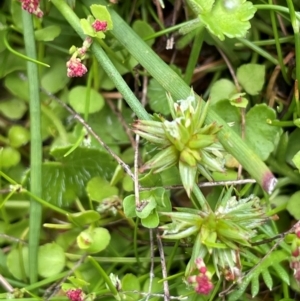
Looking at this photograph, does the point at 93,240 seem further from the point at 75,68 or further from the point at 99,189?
the point at 75,68

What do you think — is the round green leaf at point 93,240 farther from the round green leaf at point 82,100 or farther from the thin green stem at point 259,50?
the thin green stem at point 259,50

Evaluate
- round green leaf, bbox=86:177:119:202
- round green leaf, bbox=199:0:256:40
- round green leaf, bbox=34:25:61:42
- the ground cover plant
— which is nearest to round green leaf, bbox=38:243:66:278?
the ground cover plant

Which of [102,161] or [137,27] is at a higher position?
[137,27]

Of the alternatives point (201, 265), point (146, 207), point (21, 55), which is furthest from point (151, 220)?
point (21, 55)

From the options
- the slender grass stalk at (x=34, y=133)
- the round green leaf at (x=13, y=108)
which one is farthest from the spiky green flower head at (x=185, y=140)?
the round green leaf at (x=13, y=108)

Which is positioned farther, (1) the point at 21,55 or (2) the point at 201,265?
(1) the point at 21,55

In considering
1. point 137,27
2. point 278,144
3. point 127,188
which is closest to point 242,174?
point 278,144

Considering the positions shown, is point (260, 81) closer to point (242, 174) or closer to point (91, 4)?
point (242, 174)
